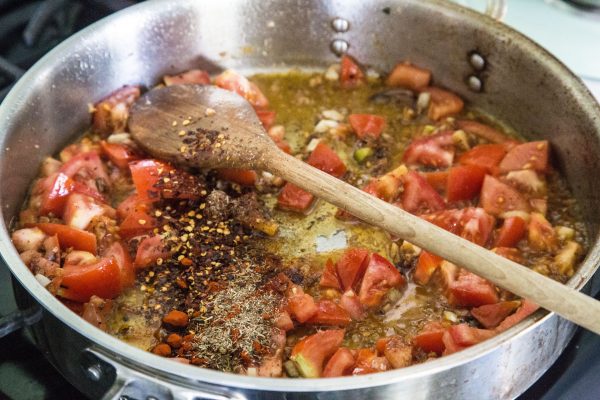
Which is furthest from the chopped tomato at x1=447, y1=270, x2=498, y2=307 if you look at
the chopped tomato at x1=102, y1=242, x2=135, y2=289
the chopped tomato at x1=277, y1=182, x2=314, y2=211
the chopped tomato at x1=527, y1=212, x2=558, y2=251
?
the chopped tomato at x1=102, y1=242, x2=135, y2=289

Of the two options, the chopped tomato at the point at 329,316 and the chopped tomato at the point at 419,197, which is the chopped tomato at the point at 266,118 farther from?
the chopped tomato at the point at 329,316

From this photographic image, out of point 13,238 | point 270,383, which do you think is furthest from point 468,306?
point 13,238

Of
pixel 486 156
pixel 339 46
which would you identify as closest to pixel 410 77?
pixel 339 46

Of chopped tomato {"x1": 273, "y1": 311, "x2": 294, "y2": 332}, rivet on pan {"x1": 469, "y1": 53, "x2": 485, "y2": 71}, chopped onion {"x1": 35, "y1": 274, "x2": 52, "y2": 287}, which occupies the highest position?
rivet on pan {"x1": 469, "y1": 53, "x2": 485, "y2": 71}

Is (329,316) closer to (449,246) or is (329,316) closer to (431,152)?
(449,246)

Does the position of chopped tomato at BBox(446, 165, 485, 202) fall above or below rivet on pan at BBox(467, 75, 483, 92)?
below

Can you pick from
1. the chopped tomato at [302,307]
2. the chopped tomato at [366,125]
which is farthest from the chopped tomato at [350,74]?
the chopped tomato at [302,307]

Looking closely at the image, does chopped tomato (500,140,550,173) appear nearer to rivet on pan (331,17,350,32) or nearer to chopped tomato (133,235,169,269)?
rivet on pan (331,17,350,32)
